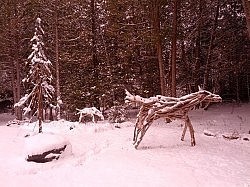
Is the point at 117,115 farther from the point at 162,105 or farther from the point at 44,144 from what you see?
the point at 162,105

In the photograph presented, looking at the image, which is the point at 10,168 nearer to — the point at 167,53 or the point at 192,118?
the point at 192,118

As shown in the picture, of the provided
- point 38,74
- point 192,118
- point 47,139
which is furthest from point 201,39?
point 47,139

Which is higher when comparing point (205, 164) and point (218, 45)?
point (218, 45)

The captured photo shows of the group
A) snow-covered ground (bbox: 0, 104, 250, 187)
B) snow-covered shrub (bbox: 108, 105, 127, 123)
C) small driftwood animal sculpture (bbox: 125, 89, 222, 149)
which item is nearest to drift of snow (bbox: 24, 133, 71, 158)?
snow-covered ground (bbox: 0, 104, 250, 187)

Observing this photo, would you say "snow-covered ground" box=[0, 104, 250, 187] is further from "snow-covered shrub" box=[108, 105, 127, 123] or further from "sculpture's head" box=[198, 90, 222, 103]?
"snow-covered shrub" box=[108, 105, 127, 123]

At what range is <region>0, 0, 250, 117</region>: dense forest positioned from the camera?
72.3ft

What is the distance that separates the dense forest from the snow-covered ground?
328 inches

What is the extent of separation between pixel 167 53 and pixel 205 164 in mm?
16439

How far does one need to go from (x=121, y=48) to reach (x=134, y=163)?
15305mm

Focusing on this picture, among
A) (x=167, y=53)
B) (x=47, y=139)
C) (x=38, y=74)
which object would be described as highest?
(x=167, y=53)

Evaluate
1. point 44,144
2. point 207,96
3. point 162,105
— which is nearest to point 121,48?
point 44,144

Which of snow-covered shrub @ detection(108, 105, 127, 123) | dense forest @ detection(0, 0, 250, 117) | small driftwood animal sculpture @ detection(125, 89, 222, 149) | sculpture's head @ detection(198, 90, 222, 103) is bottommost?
snow-covered shrub @ detection(108, 105, 127, 123)

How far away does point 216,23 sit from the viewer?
74.3ft

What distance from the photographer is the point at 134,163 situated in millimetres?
8984
